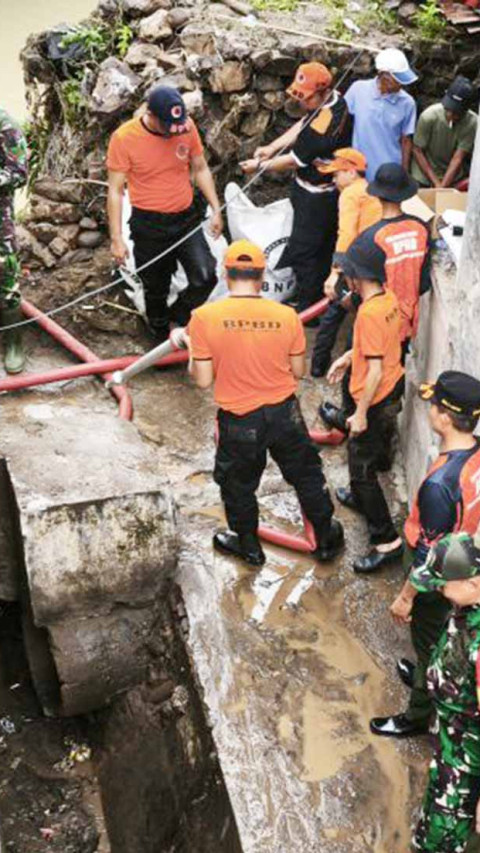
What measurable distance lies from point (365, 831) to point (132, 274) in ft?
12.8

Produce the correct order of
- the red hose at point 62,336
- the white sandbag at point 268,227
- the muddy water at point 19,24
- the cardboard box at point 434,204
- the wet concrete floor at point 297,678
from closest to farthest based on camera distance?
the wet concrete floor at point 297,678 < the cardboard box at point 434,204 < the red hose at point 62,336 < the white sandbag at point 268,227 < the muddy water at point 19,24

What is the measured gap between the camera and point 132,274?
6434mm

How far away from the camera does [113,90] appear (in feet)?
22.2

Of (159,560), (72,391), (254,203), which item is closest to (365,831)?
(159,560)

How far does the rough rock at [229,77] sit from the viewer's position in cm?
679

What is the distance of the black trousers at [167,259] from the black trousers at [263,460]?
1838mm

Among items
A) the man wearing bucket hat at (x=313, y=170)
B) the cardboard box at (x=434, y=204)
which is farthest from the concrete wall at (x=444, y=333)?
the man wearing bucket hat at (x=313, y=170)

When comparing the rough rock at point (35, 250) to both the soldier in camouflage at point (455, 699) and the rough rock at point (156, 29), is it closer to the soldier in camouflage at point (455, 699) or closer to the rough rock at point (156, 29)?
the rough rock at point (156, 29)

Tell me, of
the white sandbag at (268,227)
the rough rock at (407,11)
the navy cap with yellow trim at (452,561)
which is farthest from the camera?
the rough rock at (407,11)

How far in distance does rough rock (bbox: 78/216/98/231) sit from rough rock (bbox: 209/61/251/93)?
1.28m

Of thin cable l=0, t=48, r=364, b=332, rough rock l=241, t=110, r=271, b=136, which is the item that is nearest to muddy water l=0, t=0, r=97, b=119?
rough rock l=241, t=110, r=271, b=136

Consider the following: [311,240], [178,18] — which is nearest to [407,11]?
[178,18]

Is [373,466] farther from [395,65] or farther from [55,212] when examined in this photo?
[55,212]

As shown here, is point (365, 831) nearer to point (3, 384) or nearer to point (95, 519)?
point (95, 519)
